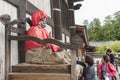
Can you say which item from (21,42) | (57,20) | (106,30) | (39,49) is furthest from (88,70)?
(106,30)

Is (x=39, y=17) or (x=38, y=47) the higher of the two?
(x=39, y=17)

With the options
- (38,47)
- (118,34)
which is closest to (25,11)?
(38,47)

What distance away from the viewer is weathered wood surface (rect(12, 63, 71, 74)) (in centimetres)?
381

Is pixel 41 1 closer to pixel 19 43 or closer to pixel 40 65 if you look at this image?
pixel 19 43

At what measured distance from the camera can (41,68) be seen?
3.89 m

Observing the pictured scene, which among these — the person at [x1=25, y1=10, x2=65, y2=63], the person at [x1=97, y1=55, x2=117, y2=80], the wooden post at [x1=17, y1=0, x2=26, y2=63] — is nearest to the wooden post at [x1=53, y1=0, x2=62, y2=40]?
the person at [x1=97, y1=55, x2=117, y2=80]

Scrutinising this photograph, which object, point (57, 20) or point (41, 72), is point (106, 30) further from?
point (41, 72)

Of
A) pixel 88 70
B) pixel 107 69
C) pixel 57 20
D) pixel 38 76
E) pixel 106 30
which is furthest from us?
pixel 106 30

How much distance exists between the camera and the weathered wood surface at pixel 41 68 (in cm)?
381

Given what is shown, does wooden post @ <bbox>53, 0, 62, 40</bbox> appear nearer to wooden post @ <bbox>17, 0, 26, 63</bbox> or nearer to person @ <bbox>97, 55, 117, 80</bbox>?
person @ <bbox>97, 55, 117, 80</bbox>

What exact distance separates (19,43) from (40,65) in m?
0.94

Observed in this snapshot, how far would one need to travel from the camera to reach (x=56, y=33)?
8680mm

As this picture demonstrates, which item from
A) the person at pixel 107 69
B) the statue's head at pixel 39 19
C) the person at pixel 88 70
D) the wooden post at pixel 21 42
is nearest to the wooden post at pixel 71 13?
the person at pixel 107 69

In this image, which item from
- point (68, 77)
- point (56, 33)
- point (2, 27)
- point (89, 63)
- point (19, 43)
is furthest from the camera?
point (56, 33)
